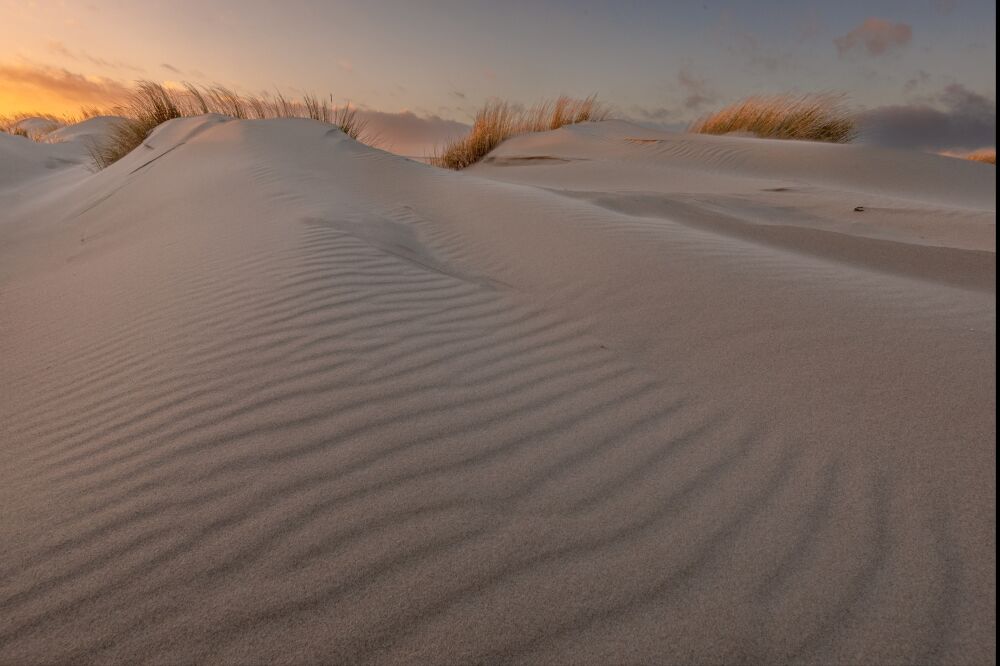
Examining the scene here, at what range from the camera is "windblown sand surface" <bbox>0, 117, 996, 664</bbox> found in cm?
116

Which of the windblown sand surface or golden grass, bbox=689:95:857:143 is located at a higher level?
golden grass, bbox=689:95:857:143

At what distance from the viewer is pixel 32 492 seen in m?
1.52

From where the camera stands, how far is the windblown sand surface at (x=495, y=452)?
1.16 m

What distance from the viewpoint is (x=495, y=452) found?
168 cm

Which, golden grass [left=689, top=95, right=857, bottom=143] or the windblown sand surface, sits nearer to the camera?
the windblown sand surface

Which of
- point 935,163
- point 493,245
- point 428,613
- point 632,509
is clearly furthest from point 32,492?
point 935,163

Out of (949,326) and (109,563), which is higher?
(949,326)

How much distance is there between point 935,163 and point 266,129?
11.1 m

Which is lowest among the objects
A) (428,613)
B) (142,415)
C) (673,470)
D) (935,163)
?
(428,613)

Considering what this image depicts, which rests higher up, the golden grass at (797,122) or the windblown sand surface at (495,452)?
the golden grass at (797,122)

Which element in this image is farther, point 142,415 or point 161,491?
point 142,415

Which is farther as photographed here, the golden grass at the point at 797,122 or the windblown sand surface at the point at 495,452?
the golden grass at the point at 797,122

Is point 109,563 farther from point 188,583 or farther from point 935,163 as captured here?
point 935,163

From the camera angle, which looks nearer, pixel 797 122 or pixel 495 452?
pixel 495 452
